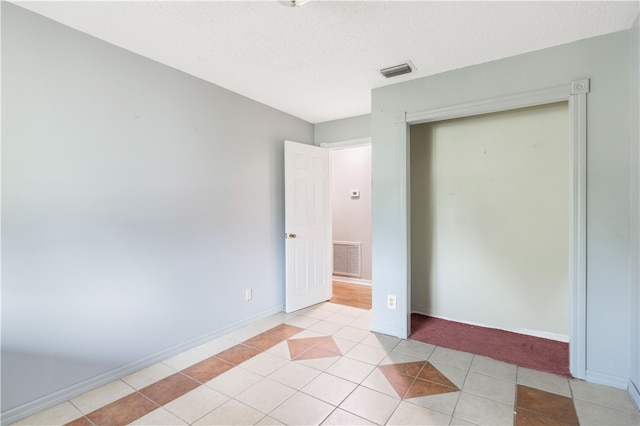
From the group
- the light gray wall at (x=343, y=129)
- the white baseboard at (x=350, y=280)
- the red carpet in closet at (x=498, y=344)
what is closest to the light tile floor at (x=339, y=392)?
the red carpet in closet at (x=498, y=344)

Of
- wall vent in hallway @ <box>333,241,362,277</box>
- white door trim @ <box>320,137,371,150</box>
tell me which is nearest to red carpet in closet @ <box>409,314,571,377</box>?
wall vent in hallway @ <box>333,241,362,277</box>

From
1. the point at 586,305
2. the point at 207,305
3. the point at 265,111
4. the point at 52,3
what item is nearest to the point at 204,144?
the point at 265,111

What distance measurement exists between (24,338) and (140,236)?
0.88 m

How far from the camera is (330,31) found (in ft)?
6.88

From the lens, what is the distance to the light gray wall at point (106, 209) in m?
1.84

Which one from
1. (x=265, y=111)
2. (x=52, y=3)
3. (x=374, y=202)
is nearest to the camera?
(x=52, y=3)

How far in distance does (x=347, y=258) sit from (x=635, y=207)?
378 centimetres

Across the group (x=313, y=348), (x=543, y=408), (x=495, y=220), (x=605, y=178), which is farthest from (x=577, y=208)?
(x=313, y=348)

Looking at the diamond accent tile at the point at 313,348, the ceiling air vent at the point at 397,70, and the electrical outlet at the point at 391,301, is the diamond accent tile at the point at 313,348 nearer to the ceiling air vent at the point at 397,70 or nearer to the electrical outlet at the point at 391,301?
the electrical outlet at the point at 391,301

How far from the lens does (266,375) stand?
2.32 meters

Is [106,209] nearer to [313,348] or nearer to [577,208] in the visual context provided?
[313,348]

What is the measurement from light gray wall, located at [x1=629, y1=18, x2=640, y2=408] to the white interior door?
2908mm

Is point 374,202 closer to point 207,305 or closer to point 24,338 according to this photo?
point 207,305

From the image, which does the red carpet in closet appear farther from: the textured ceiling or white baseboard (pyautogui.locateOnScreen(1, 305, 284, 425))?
the textured ceiling
